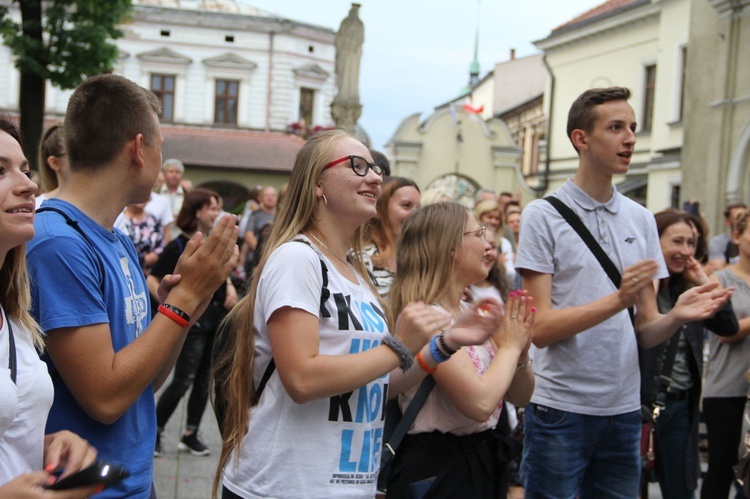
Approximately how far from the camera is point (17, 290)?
2.30m

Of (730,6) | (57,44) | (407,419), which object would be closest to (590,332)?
(407,419)

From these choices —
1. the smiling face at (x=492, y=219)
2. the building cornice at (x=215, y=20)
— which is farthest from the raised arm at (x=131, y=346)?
the building cornice at (x=215, y=20)

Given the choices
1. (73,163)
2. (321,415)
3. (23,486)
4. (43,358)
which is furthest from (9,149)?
(321,415)

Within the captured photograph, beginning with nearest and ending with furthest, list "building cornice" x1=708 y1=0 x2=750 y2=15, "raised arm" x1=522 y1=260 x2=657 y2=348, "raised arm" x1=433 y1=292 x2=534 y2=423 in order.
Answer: "raised arm" x1=433 y1=292 x2=534 y2=423 → "raised arm" x1=522 y1=260 x2=657 y2=348 → "building cornice" x1=708 y1=0 x2=750 y2=15

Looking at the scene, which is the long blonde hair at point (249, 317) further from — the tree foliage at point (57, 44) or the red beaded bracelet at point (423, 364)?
the tree foliage at point (57, 44)

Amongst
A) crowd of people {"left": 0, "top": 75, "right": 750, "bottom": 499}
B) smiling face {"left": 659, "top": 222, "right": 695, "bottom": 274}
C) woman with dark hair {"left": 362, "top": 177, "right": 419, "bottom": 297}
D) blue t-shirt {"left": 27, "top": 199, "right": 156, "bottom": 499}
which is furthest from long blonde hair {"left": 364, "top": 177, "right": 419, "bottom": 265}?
blue t-shirt {"left": 27, "top": 199, "right": 156, "bottom": 499}

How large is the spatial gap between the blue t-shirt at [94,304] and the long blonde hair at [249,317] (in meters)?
0.29

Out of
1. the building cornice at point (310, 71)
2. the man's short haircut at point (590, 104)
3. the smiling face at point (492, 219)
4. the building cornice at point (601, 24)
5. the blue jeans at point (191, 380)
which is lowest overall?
the blue jeans at point (191, 380)

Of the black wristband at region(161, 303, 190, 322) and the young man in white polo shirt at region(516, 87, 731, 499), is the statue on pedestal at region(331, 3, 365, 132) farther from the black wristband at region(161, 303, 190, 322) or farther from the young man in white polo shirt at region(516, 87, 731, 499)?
the black wristband at region(161, 303, 190, 322)

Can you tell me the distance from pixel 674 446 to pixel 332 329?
3.21 metres

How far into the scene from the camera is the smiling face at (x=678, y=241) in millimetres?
5270

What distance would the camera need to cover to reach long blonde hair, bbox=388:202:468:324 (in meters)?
3.86

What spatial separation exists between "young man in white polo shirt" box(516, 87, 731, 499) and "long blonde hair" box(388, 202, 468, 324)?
394 mm

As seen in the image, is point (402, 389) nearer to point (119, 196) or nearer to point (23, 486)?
point (119, 196)
